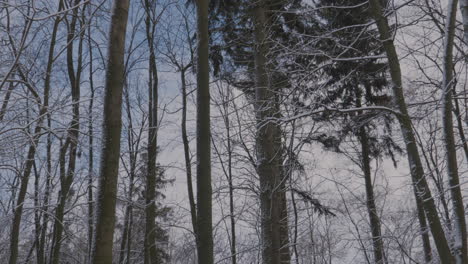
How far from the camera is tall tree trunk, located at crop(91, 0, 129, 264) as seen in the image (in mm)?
2701

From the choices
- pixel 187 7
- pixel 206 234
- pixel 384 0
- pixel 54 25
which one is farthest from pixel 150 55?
pixel 206 234

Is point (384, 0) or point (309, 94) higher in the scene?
point (384, 0)

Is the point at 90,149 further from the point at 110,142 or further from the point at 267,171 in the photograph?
the point at 110,142

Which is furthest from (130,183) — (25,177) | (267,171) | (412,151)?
(412,151)

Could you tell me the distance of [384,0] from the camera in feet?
16.6

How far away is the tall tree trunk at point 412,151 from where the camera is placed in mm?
3693

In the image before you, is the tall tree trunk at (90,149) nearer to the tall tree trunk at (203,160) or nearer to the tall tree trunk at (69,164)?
the tall tree trunk at (69,164)

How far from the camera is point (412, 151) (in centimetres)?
396

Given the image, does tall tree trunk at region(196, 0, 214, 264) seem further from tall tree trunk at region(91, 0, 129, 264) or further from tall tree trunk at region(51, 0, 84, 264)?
tall tree trunk at region(51, 0, 84, 264)

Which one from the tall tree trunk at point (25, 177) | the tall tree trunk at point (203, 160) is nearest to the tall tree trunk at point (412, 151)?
the tall tree trunk at point (203, 160)

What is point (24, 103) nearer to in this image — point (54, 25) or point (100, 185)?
point (54, 25)

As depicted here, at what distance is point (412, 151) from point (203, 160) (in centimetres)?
227

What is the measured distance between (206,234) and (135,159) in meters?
9.79

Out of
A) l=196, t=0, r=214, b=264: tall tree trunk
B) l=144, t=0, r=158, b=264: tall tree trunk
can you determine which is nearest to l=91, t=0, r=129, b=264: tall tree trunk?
l=196, t=0, r=214, b=264: tall tree trunk
